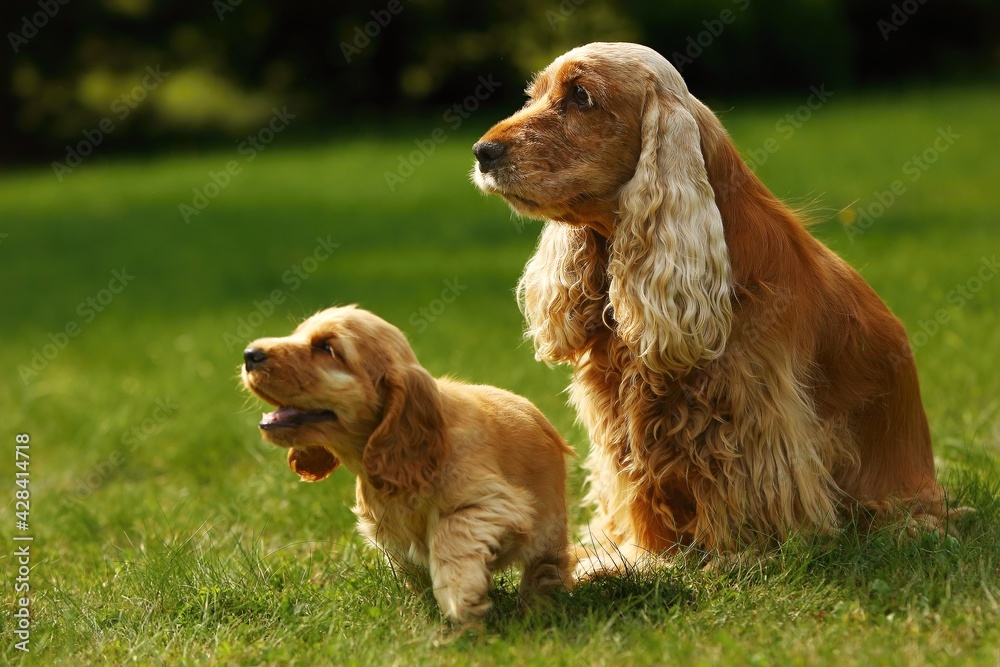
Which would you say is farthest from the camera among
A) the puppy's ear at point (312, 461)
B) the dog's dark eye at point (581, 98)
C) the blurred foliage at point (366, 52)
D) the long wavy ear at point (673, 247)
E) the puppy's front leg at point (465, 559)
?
the blurred foliage at point (366, 52)

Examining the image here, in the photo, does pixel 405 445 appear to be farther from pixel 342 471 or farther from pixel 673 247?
pixel 342 471

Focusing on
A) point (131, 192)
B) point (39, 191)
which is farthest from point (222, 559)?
point (39, 191)

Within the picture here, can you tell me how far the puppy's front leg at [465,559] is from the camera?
3797 mm

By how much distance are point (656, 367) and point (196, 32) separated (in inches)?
1133

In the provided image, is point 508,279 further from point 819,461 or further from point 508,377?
point 819,461

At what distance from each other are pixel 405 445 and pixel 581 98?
143 centimetres

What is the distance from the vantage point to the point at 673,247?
4.12m

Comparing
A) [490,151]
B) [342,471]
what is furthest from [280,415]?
[342,471]

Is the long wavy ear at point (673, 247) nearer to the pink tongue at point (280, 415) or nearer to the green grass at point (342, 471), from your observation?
the green grass at point (342, 471)

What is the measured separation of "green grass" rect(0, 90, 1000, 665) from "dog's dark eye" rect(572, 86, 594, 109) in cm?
129

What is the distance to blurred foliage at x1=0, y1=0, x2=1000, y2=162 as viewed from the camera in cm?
2644

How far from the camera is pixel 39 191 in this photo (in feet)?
68.0

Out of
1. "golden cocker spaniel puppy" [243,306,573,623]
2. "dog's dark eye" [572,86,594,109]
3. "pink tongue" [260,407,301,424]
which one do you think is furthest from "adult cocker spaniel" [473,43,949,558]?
"pink tongue" [260,407,301,424]

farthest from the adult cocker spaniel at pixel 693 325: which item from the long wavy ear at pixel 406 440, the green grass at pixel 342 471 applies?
the long wavy ear at pixel 406 440
